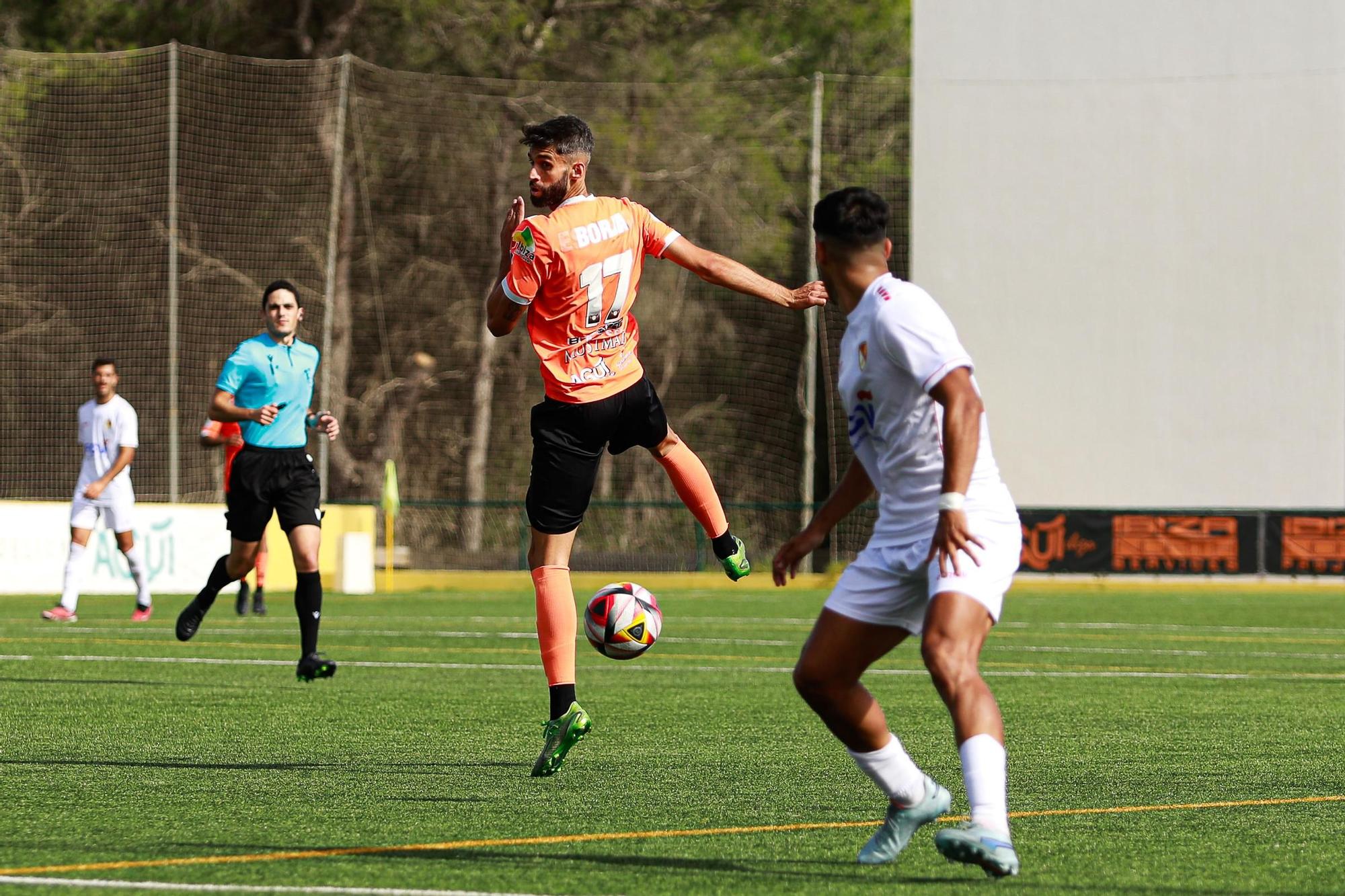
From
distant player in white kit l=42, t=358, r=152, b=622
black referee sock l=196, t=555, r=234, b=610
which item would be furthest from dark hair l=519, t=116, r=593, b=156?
distant player in white kit l=42, t=358, r=152, b=622

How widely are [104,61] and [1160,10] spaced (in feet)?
57.7

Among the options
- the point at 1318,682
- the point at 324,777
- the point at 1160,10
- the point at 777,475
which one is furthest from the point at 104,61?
the point at 324,777

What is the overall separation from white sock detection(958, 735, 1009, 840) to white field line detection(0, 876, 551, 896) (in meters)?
1.14

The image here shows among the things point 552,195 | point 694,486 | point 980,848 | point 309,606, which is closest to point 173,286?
point 309,606

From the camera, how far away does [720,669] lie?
13.2m

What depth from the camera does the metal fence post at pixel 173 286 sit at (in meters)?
28.4

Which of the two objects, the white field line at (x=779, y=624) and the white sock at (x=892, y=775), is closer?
the white sock at (x=892, y=775)

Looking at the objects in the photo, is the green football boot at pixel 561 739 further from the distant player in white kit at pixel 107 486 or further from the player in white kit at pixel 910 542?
the distant player in white kit at pixel 107 486

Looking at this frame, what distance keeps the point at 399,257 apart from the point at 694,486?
1219 inches

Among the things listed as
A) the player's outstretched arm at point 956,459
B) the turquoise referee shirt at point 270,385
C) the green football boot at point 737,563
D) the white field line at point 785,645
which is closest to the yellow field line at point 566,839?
the player's outstretched arm at point 956,459

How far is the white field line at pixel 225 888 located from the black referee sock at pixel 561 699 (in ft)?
8.32

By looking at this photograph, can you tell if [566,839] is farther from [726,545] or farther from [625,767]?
[726,545]

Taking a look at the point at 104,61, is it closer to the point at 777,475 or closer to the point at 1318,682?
the point at 777,475

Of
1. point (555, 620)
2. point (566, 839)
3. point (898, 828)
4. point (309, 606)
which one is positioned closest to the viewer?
point (898, 828)
